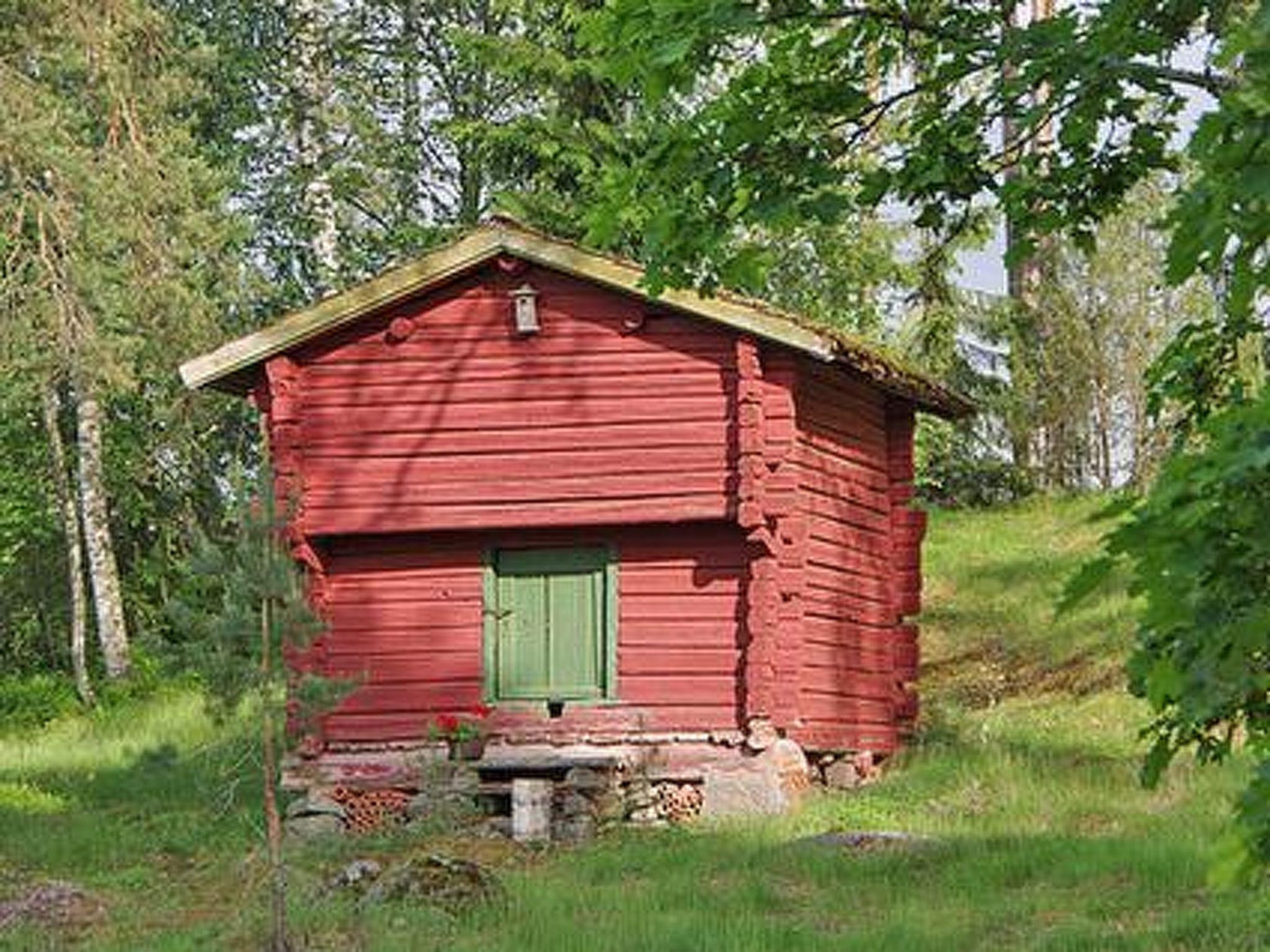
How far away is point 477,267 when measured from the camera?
19953 millimetres

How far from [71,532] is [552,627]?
16.2 metres

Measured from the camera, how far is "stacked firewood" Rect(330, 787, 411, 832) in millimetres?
19547

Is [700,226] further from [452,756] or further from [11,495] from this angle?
[11,495]

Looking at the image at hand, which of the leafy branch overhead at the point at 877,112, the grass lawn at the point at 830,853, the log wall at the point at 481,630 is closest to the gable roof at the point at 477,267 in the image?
the log wall at the point at 481,630

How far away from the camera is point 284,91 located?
40.8 meters

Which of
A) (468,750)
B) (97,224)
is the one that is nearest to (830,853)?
(468,750)

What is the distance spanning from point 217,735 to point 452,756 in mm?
7006

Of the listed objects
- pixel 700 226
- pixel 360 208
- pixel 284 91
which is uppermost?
pixel 284 91

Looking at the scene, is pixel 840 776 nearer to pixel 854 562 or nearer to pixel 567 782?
pixel 854 562

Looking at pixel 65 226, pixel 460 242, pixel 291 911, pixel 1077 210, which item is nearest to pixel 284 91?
pixel 65 226

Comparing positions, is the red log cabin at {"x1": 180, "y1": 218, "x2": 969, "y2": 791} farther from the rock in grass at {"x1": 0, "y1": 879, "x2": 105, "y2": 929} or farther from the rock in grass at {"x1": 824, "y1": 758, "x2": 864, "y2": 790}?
the rock in grass at {"x1": 0, "y1": 879, "x2": 105, "y2": 929}

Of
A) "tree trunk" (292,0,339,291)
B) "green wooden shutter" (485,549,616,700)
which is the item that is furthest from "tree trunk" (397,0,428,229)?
"green wooden shutter" (485,549,616,700)

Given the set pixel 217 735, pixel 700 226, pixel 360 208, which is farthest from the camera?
pixel 360 208

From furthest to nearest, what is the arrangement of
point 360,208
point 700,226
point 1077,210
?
point 360,208
point 1077,210
point 700,226
